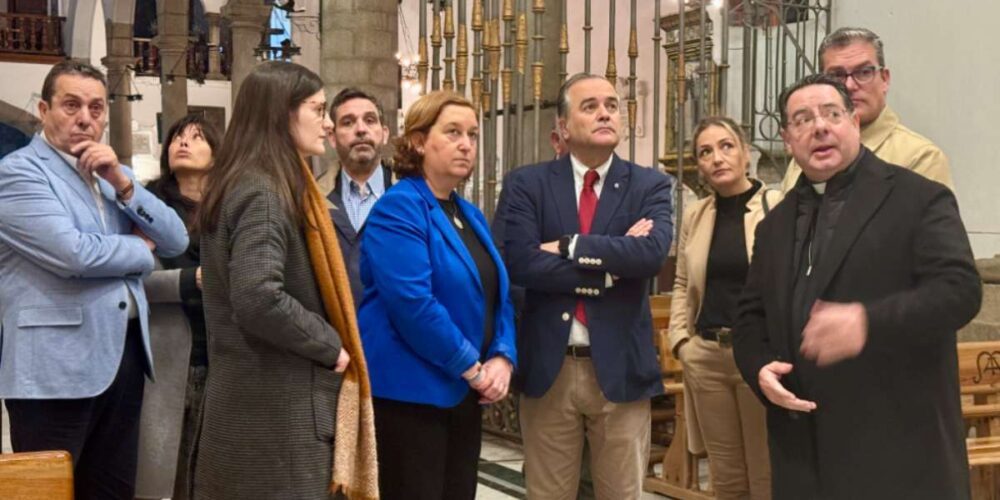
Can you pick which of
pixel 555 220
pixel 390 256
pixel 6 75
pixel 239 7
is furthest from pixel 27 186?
pixel 6 75

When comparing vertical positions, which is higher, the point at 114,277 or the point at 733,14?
the point at 733,14

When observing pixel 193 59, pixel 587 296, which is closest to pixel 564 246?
pixel 587 296

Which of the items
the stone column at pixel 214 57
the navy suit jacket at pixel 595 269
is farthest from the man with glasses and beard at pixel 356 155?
the stone column at pixel 214 57

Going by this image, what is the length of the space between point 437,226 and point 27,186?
3.35ft

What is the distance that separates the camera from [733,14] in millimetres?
7023

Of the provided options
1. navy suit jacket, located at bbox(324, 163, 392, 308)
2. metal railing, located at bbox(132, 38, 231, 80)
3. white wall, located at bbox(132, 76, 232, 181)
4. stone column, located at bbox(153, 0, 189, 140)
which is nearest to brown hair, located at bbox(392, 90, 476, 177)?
navy suit jacket, located at bbox(324, 163, 392, 308)

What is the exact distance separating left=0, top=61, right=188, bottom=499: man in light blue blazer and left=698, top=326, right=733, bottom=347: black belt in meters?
1.68

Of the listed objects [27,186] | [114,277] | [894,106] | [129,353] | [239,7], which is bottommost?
[129,353]

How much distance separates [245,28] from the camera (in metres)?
Answer: 13.8

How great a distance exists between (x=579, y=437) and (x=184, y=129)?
153 cm

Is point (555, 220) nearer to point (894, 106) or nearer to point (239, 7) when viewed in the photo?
point (894, 106)

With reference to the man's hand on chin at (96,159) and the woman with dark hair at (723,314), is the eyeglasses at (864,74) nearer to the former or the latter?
the woman with dark hair at (723,314)

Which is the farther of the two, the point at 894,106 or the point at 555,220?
the point at 894,106

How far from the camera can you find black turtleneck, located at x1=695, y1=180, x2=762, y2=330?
3.41m
